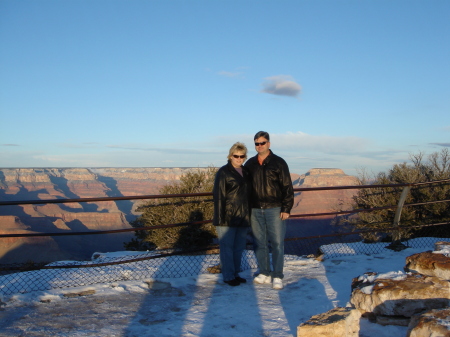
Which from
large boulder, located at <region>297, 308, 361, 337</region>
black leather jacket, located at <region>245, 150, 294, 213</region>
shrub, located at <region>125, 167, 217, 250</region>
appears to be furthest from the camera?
shrub, located at <region>125, 167, 217, 250</region>

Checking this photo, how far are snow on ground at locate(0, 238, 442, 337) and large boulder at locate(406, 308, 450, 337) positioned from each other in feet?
2.22

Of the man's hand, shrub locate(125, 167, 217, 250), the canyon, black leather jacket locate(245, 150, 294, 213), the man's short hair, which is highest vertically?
the man's short hair

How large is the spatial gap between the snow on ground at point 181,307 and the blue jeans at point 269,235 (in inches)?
9.2

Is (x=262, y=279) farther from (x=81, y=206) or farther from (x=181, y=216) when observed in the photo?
(x=81, y=206)

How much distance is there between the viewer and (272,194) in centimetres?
407

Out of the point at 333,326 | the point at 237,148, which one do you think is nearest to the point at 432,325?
the point at 333,326

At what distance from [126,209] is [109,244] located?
1945 inches

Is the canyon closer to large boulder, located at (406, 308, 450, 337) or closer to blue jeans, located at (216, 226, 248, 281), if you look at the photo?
blue jeans, located at (216, 226, 248, 281)

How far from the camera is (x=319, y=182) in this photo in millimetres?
76250

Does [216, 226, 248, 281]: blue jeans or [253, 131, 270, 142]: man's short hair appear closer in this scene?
[253, 131, 270, 142]: man's short hair

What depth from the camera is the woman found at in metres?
4.07

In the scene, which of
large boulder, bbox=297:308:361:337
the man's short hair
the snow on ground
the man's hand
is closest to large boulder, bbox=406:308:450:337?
large boulder, bbox=297:308:361:337

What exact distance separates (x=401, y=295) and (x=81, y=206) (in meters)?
110

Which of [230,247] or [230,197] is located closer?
[230,197]
